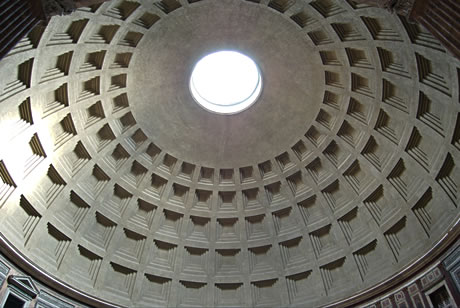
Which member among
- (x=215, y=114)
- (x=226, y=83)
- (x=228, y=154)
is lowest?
(x=228, y=154)

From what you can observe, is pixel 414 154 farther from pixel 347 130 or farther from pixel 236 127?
pixel 236 127

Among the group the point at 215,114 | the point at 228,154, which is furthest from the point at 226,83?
the point at 228,154

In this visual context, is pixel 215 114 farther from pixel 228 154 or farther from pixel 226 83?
pixel 226 83

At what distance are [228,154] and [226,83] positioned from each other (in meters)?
5.28

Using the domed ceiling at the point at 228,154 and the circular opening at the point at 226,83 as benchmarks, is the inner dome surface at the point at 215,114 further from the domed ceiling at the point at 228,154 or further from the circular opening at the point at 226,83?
the circular opening at the point at 226,83

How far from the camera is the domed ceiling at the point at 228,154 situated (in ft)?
56.9

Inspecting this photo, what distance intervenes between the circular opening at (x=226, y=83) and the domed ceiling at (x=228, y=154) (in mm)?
814

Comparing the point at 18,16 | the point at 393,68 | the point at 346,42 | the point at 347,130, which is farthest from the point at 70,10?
the point at 347,130

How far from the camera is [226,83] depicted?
88.4ft

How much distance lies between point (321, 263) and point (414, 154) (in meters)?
7.57

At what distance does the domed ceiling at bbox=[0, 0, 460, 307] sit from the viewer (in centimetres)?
1734

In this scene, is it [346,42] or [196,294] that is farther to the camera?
[196,294]

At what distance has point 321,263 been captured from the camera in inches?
874

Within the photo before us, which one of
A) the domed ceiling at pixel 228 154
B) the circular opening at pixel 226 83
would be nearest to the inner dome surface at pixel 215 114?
the domed ceiling at pixel 228 154
